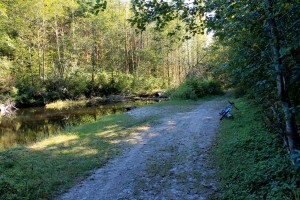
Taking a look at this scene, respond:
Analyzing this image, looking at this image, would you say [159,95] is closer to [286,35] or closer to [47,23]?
[47,23]

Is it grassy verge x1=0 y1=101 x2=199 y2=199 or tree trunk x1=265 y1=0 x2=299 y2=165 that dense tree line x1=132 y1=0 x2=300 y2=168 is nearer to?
tree trunk x1=265 y1=0 x2=299 y2=165

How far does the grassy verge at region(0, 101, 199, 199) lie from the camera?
14.6 ft

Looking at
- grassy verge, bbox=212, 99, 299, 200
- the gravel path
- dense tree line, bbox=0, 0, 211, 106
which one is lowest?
the gravel path

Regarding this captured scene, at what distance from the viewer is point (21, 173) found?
5.10m

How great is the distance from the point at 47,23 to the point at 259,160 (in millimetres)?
25386

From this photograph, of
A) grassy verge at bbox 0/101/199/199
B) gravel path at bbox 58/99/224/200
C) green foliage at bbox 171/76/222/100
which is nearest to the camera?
gravel path at bbox 58/99/224/200

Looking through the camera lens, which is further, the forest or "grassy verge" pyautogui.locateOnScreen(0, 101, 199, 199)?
"grassy verge" pyautogui.locateOnScreen(0, 101, 199, 199)

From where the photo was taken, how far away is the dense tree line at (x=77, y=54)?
22875 mm

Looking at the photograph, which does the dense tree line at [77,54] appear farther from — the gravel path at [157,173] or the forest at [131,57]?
the gravel path at [157,173]

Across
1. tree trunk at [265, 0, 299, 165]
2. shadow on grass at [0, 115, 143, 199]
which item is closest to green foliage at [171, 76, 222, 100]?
shadow on grass at [0, 115, 143, 199]

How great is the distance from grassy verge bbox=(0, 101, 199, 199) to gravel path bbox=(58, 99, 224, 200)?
1.28ft

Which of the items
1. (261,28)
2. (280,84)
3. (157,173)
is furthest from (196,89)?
(261,28)

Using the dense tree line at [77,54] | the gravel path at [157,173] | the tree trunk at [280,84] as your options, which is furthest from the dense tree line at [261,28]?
the dense tree line at [77,54]

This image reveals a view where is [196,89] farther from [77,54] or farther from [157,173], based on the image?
[77,54]
